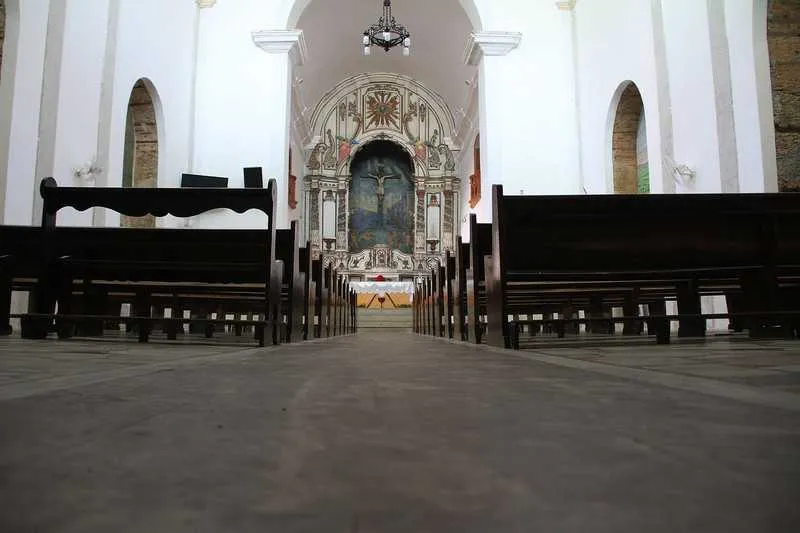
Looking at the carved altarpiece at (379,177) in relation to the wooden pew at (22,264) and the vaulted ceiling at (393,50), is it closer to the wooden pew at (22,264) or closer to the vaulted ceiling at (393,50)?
the vaulted ceiling at (393,50)

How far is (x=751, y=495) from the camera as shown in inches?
15.3

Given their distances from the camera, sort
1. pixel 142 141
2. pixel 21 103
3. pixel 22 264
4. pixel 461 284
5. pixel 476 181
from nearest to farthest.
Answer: pixel 22 264
pixel 461 284
pixel 21 103
pixel 142 141
pixel 476 181

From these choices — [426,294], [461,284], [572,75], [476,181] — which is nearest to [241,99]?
[426,294]

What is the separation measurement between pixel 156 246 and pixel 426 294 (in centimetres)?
527

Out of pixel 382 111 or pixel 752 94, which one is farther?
pixel 382 111

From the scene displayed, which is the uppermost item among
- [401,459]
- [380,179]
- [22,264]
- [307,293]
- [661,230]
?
[380,179]

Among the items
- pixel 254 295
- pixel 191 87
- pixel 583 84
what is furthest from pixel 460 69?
pixel 254 295

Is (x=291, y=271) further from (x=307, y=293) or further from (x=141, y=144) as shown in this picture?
(x=141, y=144)

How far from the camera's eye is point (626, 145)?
361 inches

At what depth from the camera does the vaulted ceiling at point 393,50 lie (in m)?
13.6

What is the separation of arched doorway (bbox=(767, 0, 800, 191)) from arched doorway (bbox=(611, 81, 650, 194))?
295cm

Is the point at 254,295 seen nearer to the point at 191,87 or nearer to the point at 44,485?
the point at 44,485

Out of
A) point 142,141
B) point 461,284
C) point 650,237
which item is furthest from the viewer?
point 142,141

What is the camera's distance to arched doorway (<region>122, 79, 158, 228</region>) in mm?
9023
